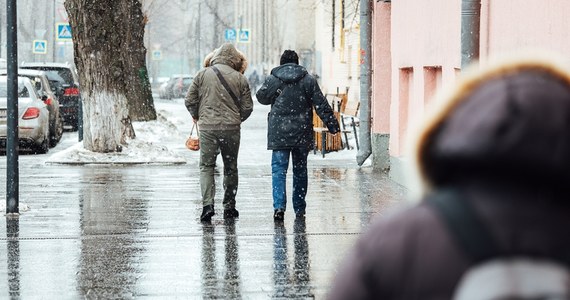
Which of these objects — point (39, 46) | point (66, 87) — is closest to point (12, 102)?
point (66, 87)

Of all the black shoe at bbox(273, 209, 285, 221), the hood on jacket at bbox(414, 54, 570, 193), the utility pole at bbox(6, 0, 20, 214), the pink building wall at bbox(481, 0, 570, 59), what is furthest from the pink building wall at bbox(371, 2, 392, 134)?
the hood on jacket at bbox(414, 54, 570, 193)

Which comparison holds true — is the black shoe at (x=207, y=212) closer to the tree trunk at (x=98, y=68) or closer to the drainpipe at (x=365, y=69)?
the drainpipe at (x=365, y=69)

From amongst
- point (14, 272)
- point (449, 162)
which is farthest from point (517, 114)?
point (14, 272)

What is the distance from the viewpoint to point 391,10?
58.3ft

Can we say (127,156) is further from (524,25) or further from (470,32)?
(524,25)

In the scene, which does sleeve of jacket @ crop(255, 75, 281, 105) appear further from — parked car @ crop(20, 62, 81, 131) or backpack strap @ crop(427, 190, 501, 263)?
parked car @ crop(20, 62, 81, 131)

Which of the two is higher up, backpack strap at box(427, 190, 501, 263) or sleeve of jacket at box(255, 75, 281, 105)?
sleeve of jacket at box(255, 75, 281, 105)

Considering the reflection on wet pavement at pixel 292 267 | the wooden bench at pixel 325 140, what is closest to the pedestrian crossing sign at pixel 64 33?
the wooden bench at pixel 325 140

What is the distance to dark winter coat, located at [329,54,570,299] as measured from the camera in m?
2.05

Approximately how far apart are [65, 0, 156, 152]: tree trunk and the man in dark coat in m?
7.70

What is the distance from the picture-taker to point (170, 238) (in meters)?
10.2

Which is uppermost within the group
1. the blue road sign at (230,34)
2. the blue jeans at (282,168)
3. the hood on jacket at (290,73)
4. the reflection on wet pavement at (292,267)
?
the blue road sign at (230,34)

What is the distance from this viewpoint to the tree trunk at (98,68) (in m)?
18.8

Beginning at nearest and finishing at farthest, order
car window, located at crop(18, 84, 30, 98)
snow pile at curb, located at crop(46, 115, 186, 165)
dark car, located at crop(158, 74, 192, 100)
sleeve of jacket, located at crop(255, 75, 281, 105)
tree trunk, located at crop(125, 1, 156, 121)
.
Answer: sleeve of jacket, located at crop(255, 75, 281, 105) < snow pile at curb, located at crop(46, 115, 186, 165) < car window, located at crop(18, 84, 30, 98) < tree trunk, located at crop(125, 1, 156, 121) < dark car, located at crop(158, 74, 192, 100)
